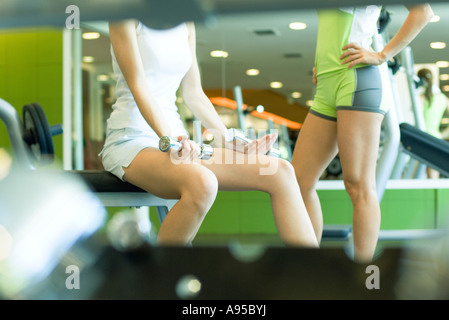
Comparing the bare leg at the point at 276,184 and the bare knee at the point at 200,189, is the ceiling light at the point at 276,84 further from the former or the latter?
the bare knee at the point at 200,189

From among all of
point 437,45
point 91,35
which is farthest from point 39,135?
point 91,35

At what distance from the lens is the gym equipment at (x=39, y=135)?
105cm

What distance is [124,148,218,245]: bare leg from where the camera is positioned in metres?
0.79

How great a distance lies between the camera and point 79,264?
1.20 feet

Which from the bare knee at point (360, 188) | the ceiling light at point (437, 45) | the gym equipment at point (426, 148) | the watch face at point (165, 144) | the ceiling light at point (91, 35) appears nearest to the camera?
the watch face at point (165, 144)

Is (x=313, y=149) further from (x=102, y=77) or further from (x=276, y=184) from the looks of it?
(x=102, y=77)

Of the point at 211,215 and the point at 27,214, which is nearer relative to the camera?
the point at 27,214

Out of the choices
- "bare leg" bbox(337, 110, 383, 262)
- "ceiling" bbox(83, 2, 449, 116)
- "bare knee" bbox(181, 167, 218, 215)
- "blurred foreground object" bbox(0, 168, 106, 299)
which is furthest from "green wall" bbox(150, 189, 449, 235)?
"blurred foreground object" bbox(0, 168, 106, 299)

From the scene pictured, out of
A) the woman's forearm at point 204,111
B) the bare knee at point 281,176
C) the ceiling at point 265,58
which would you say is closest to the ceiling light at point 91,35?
the ceiling at point 265,58

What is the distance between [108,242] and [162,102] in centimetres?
67

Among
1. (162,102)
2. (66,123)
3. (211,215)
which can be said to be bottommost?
(211,215)

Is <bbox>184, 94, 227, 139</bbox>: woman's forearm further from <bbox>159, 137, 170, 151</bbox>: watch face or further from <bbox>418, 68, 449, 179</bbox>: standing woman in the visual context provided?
<bbox>418, 68, 449, 179</bbox>: standing woman

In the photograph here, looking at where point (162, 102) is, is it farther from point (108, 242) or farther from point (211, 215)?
point (211, 215)

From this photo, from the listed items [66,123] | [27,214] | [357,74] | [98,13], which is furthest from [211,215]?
[98,13]
